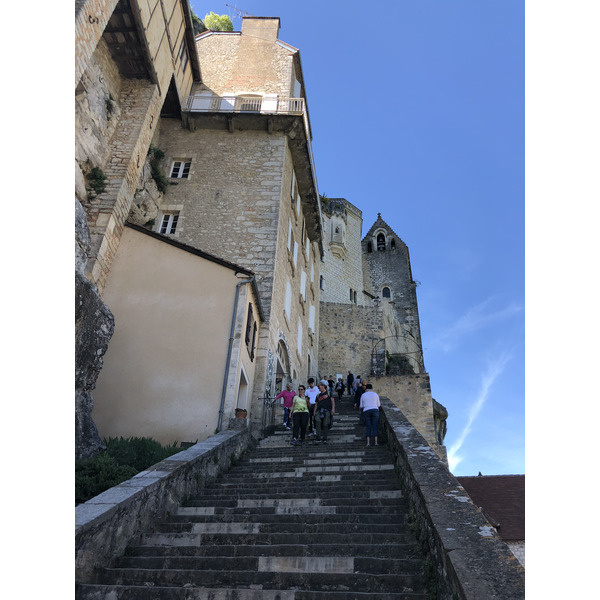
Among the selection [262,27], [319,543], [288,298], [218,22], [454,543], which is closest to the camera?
[454,543]

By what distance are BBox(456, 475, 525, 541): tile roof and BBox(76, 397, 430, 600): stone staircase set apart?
358 inches

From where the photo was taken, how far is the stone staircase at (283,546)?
352 cm

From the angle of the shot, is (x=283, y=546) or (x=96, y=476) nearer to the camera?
(x=283, y=546)

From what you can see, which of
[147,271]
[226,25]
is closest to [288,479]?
[147,271]

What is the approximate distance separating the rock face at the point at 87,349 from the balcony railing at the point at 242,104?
10.4 meters

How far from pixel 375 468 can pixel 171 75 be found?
12985mm

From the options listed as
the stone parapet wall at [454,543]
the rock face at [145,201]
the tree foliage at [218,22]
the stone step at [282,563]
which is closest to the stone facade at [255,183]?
the rock face at [145,201]

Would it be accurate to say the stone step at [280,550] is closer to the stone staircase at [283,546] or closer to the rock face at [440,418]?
the stone staircase at [283,546]

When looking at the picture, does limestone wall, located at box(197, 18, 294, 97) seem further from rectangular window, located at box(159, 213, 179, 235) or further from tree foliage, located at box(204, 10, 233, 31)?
tree foliage, located at box(204, 10, 233, 31)

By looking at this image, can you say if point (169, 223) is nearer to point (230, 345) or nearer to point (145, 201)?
point (145, 201)

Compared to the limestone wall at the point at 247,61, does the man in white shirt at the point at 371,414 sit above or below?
below

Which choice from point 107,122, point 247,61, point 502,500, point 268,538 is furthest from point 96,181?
point 502,500

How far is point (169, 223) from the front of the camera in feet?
49.0

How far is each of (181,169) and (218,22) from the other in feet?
59.4
